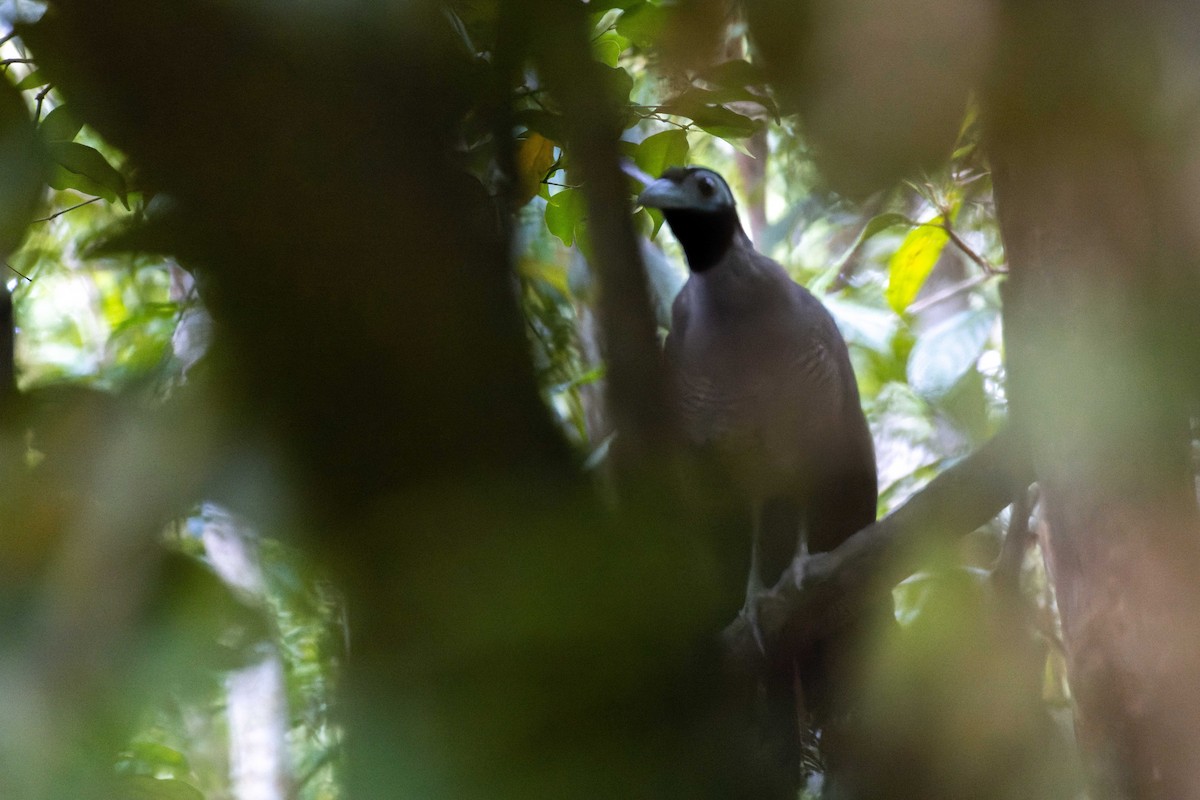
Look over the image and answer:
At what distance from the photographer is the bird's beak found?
1825mm

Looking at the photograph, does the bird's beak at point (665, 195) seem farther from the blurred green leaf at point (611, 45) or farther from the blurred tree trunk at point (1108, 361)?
the blurred tree trunk at point (1108, 361)

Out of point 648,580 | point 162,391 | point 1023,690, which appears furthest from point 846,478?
point 648,580

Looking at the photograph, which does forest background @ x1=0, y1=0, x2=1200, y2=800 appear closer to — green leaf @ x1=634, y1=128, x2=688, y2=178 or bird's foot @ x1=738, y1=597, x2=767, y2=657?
green leaf @ x1=634, y1=128, x2=688, y2=178

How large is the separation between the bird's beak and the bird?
0.07 metres

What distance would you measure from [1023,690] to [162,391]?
0.91m

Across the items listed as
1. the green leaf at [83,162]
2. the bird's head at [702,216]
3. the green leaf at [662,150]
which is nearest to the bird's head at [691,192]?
the bird's head at [702,216]

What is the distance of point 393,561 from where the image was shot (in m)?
0.45

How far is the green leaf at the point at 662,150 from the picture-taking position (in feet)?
3.96

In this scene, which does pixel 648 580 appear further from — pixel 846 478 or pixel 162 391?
pixel 846 478

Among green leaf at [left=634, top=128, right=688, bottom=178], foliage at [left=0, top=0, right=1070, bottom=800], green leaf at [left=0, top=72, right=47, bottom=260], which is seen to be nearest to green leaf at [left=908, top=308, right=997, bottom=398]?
foliage at [left=0, top=0, right=1070, bottom=800]

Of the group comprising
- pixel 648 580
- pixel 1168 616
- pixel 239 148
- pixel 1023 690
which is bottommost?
pixel 1023 690

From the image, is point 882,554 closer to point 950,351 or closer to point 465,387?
point 950,351

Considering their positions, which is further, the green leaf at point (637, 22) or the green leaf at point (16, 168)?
the green leaf at point (637, 22)

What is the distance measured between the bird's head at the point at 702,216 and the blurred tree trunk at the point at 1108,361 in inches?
46.0
